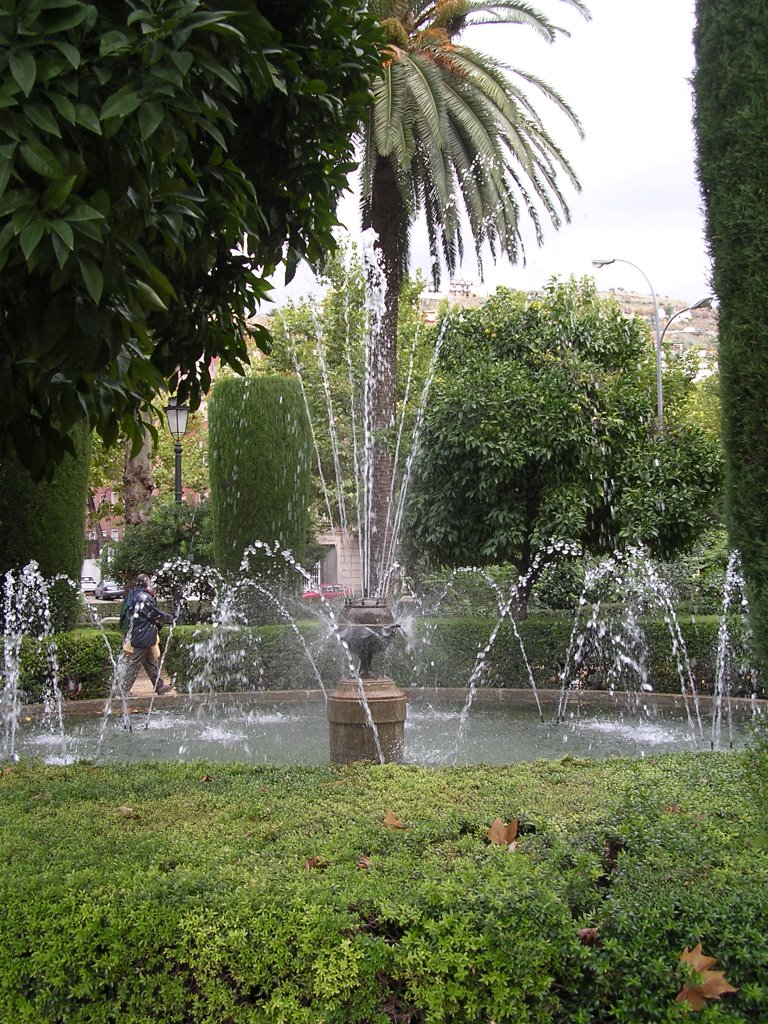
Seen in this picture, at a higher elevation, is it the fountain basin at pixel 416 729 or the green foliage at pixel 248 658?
the green foliage at pixel 248 658

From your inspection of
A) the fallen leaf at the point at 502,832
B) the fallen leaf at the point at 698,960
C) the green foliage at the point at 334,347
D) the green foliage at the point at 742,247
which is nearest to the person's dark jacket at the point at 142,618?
the green foliage at the point at 742,247

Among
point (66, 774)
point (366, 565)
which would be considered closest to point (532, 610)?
point (366, 565)

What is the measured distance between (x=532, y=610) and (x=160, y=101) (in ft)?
45.8

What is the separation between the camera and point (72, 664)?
11.9 meters

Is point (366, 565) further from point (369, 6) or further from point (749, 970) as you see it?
point (749, 970)

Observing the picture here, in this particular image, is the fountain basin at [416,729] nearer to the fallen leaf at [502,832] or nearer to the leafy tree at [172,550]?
the fallen leaf at [502,832]

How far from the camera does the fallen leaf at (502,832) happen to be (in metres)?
3.61

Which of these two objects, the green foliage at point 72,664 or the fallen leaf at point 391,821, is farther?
the green foliage at point 72,664

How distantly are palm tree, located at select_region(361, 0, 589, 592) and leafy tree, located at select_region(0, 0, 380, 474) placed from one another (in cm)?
902

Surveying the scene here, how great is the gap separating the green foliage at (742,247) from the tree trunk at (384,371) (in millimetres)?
8307

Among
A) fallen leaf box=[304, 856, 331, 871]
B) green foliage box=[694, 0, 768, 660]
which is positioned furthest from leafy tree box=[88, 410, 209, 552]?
fallen leaf box=[304, 856, 331, 871]

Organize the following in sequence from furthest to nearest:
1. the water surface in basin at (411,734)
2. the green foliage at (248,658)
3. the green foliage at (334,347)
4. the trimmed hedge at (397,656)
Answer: the green foliage at (334,347) < the green foliage at (248,658) < the trimmed hedge at (397,656) < the water surface in basin at (411,734)

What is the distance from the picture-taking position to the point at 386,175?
46.7 feet

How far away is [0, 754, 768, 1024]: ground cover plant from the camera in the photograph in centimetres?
266
